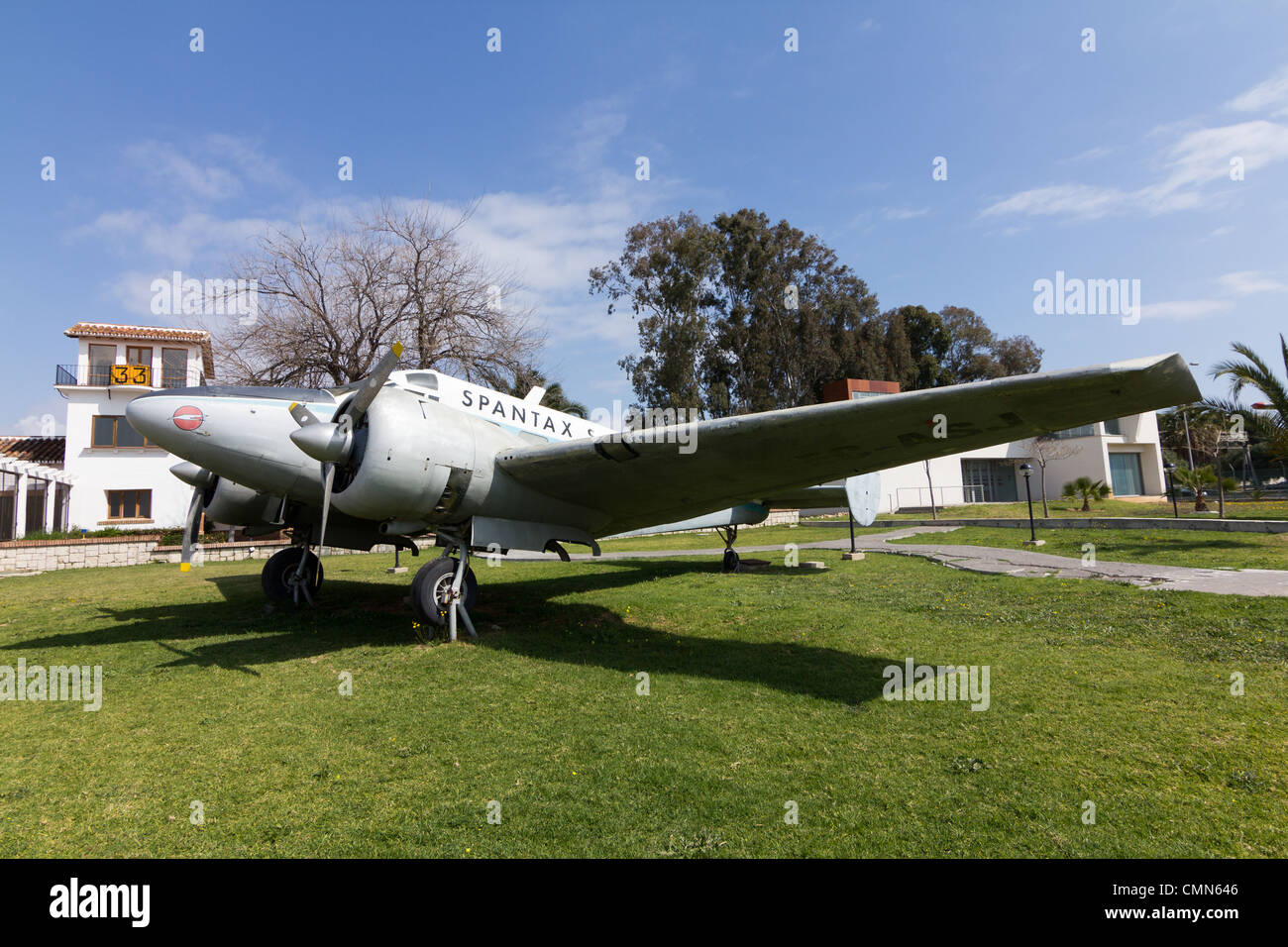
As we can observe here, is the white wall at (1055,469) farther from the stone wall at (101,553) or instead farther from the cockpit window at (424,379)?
the cockpit window at (424,379)

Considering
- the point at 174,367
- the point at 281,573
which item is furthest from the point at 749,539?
the point at 174,367

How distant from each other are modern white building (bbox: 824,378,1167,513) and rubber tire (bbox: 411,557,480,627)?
3513 cm

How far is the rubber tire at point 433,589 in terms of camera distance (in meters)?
7.66

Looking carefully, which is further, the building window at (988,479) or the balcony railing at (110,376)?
the building window at (988,479)

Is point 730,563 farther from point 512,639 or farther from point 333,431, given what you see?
point 333,431

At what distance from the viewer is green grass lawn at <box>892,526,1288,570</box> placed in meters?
12.1

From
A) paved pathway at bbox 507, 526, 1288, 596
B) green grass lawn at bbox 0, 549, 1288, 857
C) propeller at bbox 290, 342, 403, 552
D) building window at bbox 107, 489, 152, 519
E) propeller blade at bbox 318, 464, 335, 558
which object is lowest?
green grass lawn at bbox 0, 549, 1288, 857

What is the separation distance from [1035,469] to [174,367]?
54566 millimetres

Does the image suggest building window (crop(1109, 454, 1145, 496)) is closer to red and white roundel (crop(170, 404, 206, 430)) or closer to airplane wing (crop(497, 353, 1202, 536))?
airplane wing (crop(497, 353, 1202, 536))

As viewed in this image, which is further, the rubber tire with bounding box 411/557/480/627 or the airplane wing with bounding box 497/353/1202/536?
the rubber tire with bounding box 411/557/480/627

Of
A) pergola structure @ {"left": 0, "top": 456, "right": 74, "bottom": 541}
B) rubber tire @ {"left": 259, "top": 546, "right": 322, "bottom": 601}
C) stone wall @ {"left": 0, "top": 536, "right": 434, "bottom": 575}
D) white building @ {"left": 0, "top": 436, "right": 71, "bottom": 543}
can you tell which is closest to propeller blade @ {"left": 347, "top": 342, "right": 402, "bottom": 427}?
rubber tire @ {"left": 259, "top": 546, "right": 322, "bottom": 601}

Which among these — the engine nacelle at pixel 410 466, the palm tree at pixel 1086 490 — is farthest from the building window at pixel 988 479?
the engine nacelle at pixel 410 466

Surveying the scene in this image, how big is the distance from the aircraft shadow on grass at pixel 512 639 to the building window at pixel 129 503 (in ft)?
69.4

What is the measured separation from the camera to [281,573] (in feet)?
36.0
